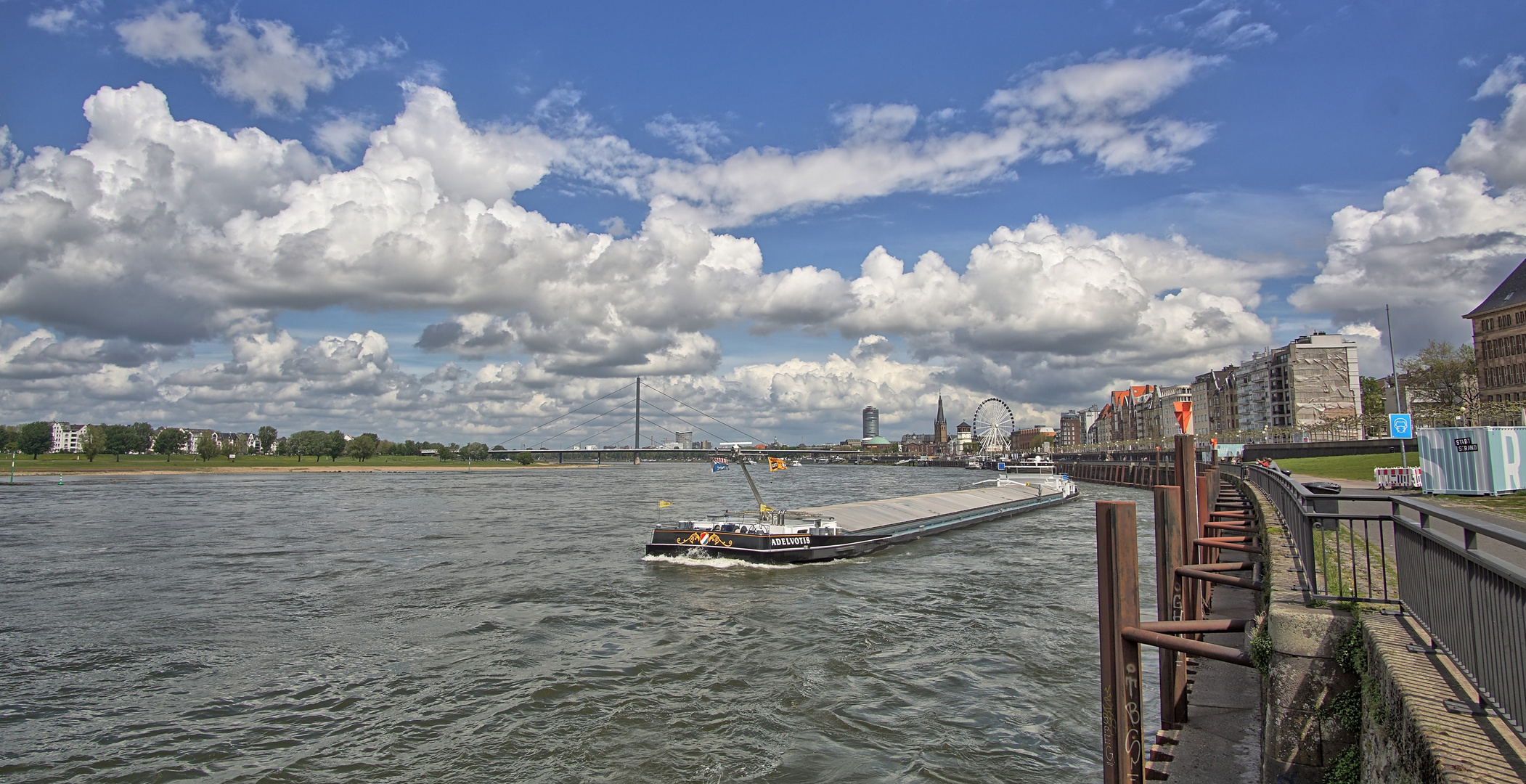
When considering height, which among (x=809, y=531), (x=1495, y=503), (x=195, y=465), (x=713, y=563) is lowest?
(x=713, y=563)

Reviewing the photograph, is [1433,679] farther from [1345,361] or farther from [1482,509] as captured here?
[1345,361]

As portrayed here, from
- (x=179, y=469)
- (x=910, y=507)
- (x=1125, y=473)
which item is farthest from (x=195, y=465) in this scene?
(x=1125, y=473)

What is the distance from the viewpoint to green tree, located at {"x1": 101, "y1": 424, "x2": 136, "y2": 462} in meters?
158

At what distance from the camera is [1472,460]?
2609cm

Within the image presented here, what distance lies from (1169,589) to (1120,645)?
4.64 meters

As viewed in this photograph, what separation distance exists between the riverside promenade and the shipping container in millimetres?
18143

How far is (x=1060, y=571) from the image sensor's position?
95.8ft

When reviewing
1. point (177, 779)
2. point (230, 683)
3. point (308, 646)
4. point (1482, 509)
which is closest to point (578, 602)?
point (308, 646)

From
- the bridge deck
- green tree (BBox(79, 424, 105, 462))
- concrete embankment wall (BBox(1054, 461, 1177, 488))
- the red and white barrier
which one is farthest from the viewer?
green tree (BBox(79, 424, 105, 462))

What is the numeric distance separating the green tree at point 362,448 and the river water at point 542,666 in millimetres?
150978

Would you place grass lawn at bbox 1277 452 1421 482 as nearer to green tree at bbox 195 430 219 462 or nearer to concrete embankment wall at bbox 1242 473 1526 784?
concrete embankment wall at bbox 1242 473 1526 784

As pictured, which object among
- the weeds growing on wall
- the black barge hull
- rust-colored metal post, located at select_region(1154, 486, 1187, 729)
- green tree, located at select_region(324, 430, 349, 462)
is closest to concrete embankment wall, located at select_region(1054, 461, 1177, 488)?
the black barge hull

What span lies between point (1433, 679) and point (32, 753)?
1794 centimetres

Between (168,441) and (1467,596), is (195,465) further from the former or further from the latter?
(1467,596)
